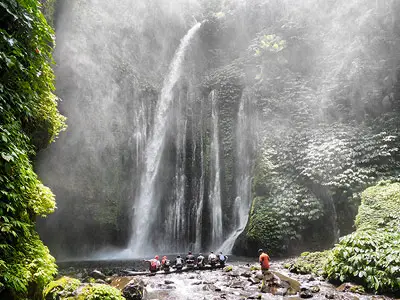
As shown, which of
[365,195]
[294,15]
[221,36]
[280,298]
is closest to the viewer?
[280,298]

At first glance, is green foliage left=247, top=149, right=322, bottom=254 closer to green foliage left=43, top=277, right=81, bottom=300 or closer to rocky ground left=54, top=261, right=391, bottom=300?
rocky ground left=54, top=261, right=391, bottom=300

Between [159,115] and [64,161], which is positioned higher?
[159,115]

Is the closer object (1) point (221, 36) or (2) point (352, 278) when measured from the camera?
(2) point (352, 278)

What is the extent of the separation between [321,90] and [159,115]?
513 inches

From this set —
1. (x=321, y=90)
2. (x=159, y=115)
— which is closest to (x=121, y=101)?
(x=159, y=115)

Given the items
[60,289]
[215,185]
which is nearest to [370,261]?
[60,289]

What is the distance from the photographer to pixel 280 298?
7121 millimetres

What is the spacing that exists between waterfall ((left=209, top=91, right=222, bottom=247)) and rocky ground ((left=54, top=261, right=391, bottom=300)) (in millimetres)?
8581

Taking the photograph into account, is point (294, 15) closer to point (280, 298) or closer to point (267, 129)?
point (267, 129)

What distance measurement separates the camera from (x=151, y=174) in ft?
71.2

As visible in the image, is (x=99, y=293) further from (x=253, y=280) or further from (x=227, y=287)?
(x=253, y=280)

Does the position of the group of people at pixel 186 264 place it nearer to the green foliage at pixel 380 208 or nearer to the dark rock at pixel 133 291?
the dark rock at pixel 133 291

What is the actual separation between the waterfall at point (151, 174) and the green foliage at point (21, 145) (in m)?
15.2

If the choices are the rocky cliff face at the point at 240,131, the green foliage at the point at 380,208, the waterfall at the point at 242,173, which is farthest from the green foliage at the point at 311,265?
the waterfall at the point at 242,173
